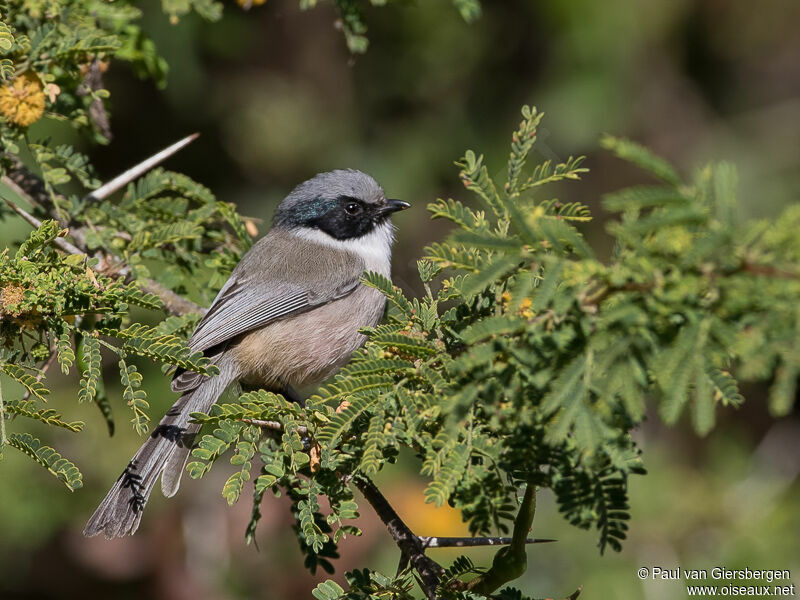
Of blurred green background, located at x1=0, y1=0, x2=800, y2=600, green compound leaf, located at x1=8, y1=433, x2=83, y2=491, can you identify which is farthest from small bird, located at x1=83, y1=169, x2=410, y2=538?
blurred green background, located at x1=0, y1=0, x2=800, y2=600

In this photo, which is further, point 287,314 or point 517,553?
point 287,314

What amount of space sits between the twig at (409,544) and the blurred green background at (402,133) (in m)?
2.72

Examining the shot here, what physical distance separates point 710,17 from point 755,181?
1.80 m

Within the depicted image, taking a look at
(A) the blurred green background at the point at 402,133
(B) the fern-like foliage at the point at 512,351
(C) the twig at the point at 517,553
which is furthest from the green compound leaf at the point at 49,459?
(A) the blurred green background at the point at 402,133

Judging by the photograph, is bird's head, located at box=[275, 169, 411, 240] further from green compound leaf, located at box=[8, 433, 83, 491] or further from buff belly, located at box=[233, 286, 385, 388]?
green compound leaf, located at box=[8, 433, 83, 491]

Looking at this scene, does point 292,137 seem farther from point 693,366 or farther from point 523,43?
point 693,366

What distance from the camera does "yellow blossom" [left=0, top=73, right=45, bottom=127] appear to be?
3533 millimetres

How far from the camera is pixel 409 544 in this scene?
2.94 m

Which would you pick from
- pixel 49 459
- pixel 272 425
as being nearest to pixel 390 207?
pixel 272 425

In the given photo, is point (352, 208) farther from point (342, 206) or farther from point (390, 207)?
point (390, 207)

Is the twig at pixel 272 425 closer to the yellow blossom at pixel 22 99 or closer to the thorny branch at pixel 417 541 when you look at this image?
the thorny branch at pixel 417 541

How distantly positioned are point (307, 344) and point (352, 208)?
104cm

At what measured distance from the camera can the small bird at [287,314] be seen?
370 centimetres

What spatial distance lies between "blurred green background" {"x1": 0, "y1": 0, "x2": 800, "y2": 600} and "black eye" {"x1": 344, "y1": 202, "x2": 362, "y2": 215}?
3.74ft
